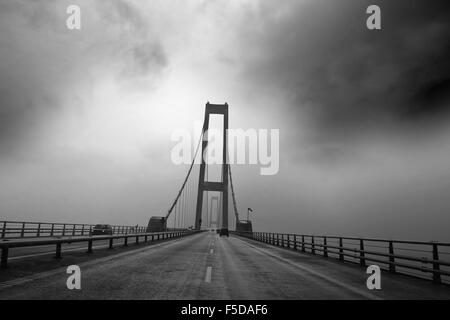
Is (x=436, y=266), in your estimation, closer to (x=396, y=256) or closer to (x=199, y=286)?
(x=396, y=256)

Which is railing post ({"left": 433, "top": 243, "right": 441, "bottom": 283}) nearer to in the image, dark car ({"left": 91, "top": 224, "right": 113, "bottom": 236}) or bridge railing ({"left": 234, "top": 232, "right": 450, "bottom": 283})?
bridge railing ({"left": 234, "top": 232, "right": 450, "bottom": 283})

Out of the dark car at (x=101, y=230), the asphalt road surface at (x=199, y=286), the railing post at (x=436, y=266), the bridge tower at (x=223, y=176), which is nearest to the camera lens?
the asphalt road surface at (x=199, y=286)

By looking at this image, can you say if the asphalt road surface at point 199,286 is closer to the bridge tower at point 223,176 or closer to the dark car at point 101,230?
the dark car at point 101,230

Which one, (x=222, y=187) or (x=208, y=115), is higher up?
(x=208, y=115)

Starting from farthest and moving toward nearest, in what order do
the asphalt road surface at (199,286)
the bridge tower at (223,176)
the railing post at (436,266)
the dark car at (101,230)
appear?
the bridge tower at (223,176) → the dark car at (101,230) → the railing post at (436,266) → the asphalt road surface at (199,286)

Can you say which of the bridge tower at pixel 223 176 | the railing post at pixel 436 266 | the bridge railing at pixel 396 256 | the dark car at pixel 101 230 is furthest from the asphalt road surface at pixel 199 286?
the bridge tower at pixel 223 176

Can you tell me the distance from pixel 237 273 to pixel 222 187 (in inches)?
2672

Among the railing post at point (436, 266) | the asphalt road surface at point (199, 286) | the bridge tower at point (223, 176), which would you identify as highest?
the bridge tower at point (223, 176)

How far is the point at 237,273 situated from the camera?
1069 centimetres

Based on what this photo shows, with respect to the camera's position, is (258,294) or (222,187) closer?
(258,294)
